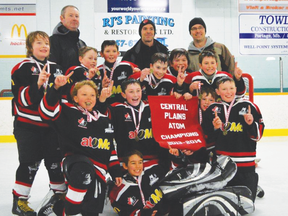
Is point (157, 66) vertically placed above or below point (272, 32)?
below

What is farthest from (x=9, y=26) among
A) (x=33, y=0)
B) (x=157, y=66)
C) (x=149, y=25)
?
(x=157, y=66)

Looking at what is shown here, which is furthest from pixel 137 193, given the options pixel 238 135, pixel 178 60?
pixel 178 60

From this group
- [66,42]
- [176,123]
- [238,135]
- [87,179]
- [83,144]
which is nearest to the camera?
[87,179]

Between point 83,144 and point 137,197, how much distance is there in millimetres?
479

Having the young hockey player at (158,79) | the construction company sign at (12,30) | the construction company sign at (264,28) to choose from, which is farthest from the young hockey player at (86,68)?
the construction company sign at (264,28)

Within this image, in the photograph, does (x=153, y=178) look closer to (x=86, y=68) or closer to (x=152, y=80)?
(x=152, y=80)

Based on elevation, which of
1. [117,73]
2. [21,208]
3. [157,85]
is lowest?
[21,208]

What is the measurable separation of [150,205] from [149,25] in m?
1.53

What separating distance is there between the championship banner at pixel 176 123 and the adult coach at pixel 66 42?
2.88 feet

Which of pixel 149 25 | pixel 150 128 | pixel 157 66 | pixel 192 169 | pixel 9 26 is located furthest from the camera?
pixel 9 26

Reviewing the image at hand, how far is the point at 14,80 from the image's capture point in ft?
7.22

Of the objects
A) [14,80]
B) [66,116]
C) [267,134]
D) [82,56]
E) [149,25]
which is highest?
[149,25]

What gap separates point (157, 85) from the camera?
100.0 inches

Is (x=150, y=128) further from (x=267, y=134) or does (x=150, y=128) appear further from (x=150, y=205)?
(x=267, y=134)
